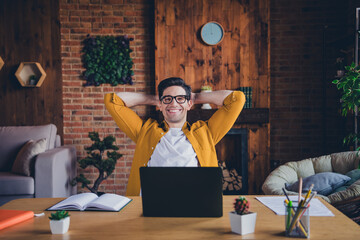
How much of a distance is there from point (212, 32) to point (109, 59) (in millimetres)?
1344

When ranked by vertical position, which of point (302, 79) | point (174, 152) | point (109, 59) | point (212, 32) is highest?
point (212, 32)

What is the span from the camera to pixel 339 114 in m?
3.76

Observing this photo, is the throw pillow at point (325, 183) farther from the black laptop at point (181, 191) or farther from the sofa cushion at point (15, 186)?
the sofa cushion at point (15, 186)

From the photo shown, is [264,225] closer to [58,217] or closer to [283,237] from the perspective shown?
[283,237]

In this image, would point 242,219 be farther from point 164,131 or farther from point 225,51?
point 225,51

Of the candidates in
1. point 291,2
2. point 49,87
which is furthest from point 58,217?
point 291,2

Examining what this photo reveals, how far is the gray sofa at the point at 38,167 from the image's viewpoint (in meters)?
2.81

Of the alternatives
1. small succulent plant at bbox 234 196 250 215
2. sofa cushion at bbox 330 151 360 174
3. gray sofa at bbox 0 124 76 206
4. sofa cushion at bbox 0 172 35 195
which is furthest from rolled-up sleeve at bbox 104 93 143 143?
sofa cushion at bbox 330 151 360 174

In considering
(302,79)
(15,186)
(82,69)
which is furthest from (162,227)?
(302,79)

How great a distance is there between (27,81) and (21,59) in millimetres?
303

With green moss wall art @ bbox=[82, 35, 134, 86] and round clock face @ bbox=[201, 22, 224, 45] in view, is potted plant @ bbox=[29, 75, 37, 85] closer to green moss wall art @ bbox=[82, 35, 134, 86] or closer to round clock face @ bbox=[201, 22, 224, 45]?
green moss wall art @ bbox=[82, 35, 134, 86]

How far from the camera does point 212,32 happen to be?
3576 millimetres

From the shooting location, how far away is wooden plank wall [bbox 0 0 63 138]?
3.82 m

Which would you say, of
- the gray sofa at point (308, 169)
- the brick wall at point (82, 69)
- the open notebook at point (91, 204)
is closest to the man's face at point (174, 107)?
the open notebook at point (91, 204)
